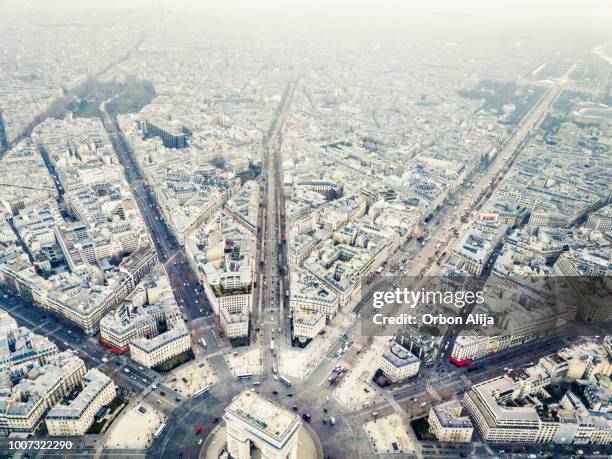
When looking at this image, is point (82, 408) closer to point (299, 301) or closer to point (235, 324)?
point (235, 324)

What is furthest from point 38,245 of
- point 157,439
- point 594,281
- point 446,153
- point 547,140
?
point 547,140

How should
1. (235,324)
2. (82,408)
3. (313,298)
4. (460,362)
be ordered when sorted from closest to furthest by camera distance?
(82,408), (460,362), (235,324), (313,298)

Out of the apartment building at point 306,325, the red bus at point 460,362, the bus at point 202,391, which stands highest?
the apartment building at point 306,325

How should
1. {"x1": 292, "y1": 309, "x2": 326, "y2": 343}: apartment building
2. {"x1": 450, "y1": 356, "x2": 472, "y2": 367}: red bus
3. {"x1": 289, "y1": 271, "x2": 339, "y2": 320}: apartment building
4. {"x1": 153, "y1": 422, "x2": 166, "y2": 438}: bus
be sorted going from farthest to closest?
{"x1": 289, "y1": 271, "x2": 339, "y2": 320}: apartment building
{"x1": 292, "y1": 309, "x2": 326, "y2": 343}: apartment building
{"x1": 450, "y1": 356, "x2": 472, "y2": 367}: red bus
{"x1": 153, "y1": 422, "x2": 166, "y2": 438}: bus

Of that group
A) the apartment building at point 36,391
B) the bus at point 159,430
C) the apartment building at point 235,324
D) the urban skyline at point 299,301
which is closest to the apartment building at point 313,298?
the urban skyline at point 299,301

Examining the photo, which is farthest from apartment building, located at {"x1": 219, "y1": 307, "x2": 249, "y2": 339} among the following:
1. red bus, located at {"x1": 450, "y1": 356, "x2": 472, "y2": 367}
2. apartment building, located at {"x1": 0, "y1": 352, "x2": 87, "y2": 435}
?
red bus, located at {"x1": 450, "y1": 356, "x2": 472, "y2": 367}

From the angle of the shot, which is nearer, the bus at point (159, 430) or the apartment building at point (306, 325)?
the bus at point (159, 430)

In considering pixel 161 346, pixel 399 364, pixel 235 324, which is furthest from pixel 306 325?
pixel 161 346

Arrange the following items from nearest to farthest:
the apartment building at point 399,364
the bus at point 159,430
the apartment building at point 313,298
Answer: the bus at point 159,430 → the apartment building at point 399,364 → the apartment building at point 313,298

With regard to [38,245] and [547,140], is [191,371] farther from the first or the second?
[547,140]

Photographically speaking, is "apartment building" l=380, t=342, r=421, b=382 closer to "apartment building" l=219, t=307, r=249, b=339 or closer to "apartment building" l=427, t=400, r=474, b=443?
"apartment building" l=427, t=400, r=474, b=443

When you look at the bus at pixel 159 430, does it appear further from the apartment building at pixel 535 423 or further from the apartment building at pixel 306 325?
the apartment building at pixel 535 423

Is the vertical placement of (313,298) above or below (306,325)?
above
